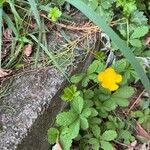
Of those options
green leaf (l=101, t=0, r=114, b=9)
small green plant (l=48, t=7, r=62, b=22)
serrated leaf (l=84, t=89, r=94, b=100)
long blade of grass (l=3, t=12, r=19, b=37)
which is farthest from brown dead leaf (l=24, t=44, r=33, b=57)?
green leaf (l=101, t=0, r=114, b=9)

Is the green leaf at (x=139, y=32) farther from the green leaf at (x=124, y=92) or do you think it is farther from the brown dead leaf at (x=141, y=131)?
the brown dead leaf at (x=141, y=131)

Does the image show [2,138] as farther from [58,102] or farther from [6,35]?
[6,35]

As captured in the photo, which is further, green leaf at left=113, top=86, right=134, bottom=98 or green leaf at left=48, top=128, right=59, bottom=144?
green leaf at left=113, top=86, right=134, bottom=98

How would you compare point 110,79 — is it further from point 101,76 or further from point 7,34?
point 7,34

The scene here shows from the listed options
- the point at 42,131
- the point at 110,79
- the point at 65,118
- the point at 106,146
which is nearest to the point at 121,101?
the point at 110,79

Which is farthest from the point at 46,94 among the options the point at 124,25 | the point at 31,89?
the point at 124,25

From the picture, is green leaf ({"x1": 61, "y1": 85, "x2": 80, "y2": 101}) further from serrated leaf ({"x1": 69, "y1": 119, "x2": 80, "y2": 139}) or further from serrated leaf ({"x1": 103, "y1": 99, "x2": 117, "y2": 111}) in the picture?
serrated leaf ({"x1": 103, "y1": 99, "x2": 117, "y2": 111})
